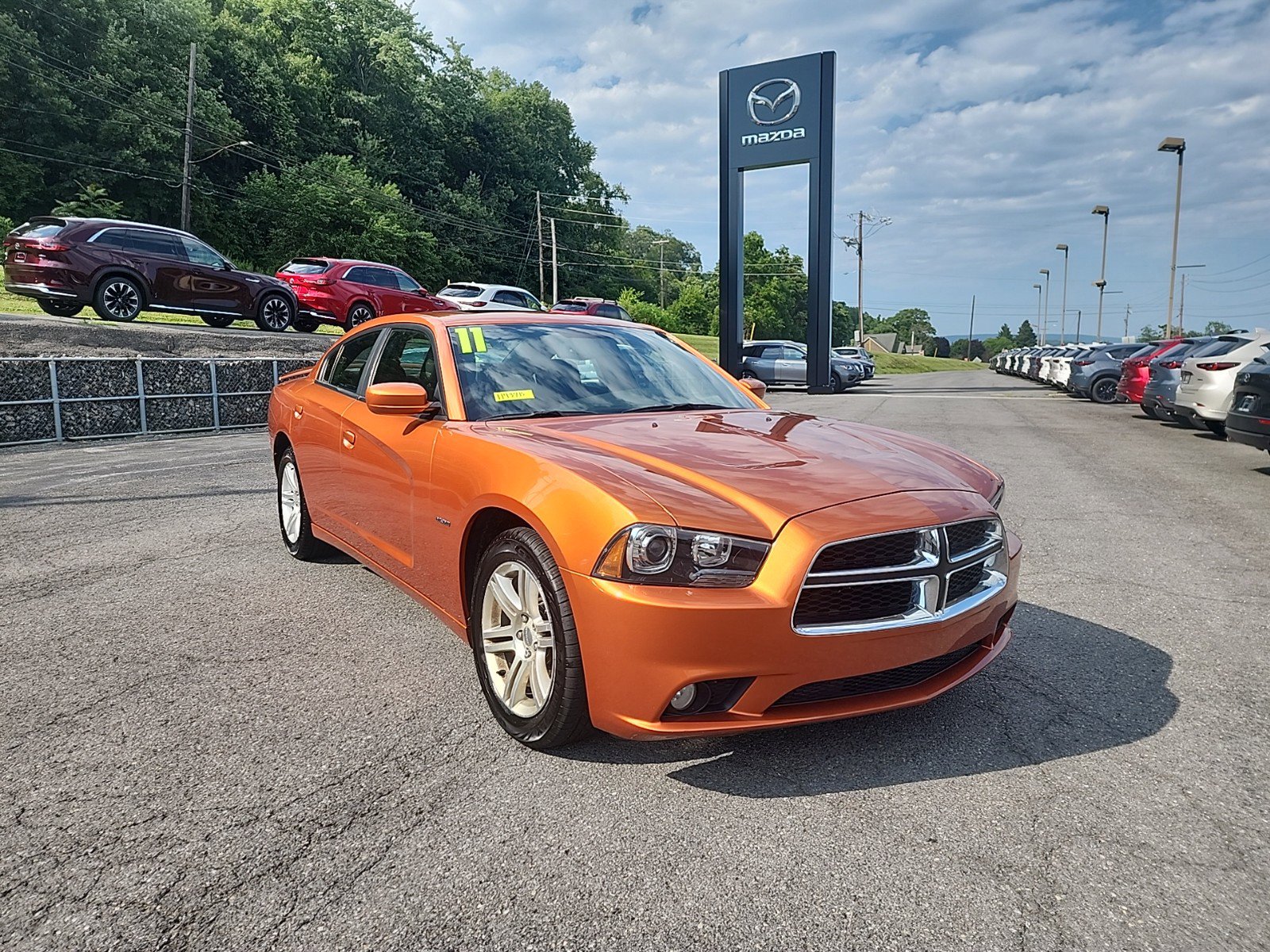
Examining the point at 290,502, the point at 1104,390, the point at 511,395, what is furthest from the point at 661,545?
the point at 1104,390

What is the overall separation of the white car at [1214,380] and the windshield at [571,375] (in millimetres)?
10499

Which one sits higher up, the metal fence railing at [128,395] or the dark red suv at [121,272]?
the dark red suv at [121,272]

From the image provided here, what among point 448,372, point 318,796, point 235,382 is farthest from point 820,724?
point 235,382

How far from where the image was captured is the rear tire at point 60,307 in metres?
15.4

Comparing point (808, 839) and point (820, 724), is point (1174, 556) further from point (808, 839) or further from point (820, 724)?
point (808, 839)

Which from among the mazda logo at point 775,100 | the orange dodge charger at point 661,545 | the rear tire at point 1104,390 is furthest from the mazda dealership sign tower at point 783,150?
the orange dodge charger at point 661,545

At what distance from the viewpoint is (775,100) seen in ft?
73.3

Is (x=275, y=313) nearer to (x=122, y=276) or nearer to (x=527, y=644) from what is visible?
(x=122, y=276)

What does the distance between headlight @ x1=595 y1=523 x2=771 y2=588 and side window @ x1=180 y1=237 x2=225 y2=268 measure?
55.1 feet

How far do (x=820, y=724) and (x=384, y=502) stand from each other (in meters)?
2.13

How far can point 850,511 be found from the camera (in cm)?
275

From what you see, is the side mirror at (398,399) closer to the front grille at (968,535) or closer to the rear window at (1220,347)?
the front grille at (968,535)

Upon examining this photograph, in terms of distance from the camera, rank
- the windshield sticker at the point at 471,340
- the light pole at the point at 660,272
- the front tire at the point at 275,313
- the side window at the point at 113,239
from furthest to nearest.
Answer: the light pole at the point at 660,272
the front tire at the point at 275,313
the side window at the point at 113,239
the windshield sticker at the point at 471,340

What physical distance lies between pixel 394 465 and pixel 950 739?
8.17ft
